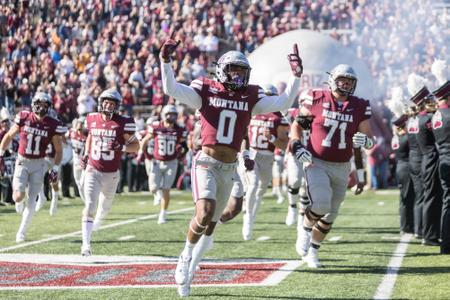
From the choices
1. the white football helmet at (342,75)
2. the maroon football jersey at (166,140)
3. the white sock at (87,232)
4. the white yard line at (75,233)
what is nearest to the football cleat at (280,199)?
the white yard line at (75,233)

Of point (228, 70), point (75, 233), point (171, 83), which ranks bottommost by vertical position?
point (75, 233)

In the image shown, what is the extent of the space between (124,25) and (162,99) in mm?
4246

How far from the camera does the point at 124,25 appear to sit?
89.6 ft

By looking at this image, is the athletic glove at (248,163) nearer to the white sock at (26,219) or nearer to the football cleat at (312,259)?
the football cleat at (312,259)

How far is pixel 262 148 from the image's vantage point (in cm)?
1225

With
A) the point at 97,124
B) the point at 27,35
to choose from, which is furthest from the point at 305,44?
the point at 97,124

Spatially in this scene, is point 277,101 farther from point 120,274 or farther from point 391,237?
point 391,237

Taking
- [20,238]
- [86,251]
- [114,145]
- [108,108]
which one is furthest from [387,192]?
[86,251]

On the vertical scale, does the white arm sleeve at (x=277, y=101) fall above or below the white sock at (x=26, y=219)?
above

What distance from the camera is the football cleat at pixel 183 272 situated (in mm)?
6906

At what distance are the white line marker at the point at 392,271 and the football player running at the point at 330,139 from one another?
74cm

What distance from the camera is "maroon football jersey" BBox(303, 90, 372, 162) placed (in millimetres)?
8648

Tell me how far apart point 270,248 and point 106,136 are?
7.33 feet

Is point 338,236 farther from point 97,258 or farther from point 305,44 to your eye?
point 305,44
